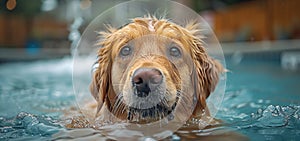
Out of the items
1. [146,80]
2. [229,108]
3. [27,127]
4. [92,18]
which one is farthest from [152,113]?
[92,18]

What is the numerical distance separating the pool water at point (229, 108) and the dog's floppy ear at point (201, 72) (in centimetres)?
30

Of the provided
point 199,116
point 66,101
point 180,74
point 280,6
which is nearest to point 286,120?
point 199,116

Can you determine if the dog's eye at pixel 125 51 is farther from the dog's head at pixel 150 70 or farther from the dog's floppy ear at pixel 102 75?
the dog's floppy ear at pixel 102 75

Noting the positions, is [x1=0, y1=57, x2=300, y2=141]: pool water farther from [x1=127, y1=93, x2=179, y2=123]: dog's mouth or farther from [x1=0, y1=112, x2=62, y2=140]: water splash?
[x1=127, y1=93, x2=179, y2=123]: dog's mouth

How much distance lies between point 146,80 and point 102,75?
3.24 ft

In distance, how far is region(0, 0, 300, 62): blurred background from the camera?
50.4ft

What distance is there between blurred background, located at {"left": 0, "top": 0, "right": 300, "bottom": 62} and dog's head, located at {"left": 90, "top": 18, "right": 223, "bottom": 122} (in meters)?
10.1

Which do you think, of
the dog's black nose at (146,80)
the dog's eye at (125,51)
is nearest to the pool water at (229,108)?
the dog's black nose at (146,80)

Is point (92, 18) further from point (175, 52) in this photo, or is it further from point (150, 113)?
point (150, 113)

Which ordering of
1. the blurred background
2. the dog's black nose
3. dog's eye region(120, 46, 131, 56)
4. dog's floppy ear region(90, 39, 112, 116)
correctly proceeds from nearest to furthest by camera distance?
1. the dog's black nose
2. dog's eye region(120, 46, 131, 56)
3. dog's floppy ear region(90, 39, 112, 116)
4. the blurred background

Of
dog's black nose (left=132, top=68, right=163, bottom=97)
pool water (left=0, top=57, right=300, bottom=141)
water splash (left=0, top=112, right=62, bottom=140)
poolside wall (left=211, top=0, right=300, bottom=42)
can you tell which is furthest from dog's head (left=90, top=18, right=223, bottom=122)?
poolside wall (left=211, top=0, right=300, bottom=42)

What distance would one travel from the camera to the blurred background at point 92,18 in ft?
50.4

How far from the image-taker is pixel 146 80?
283 centimetres

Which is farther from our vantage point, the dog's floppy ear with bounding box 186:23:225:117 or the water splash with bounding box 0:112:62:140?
the dog's floppy ear with bounding box 186:23:225:117
